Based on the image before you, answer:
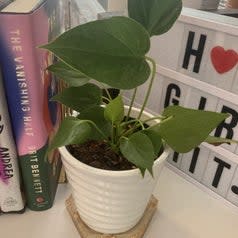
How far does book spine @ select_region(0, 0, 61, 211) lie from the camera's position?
0.30 metres

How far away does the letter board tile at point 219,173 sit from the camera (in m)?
0.44

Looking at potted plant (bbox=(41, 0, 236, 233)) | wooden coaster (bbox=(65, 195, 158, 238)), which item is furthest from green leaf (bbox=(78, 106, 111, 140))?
wooden coaster (bbox=(65, 195, 158, 238))

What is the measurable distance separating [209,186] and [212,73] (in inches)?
7.6

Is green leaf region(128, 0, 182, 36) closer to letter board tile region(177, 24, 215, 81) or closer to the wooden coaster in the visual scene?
letter board tile region(177, 24, 215, 81)

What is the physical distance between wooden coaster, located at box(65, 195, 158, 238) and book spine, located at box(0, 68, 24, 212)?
72mm

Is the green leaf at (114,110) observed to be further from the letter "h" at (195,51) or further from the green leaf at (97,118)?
the letter "h" at (195,51)

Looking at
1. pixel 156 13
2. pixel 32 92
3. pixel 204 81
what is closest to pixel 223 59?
pixel 204 81

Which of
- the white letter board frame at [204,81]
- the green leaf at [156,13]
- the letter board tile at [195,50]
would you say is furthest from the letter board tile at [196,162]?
the green leaf at [156,13]

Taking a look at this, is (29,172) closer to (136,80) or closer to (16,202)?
(16,202)

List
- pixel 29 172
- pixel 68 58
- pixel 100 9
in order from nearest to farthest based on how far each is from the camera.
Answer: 1. pixel 68 58
2. pixel 29 172
3. pixel 100 9

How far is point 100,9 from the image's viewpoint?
575 mm

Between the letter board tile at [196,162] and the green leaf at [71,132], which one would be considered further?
the letter board tile at [196,162]

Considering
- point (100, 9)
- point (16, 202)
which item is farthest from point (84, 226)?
point (100, 9)

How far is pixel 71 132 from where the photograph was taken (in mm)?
281
